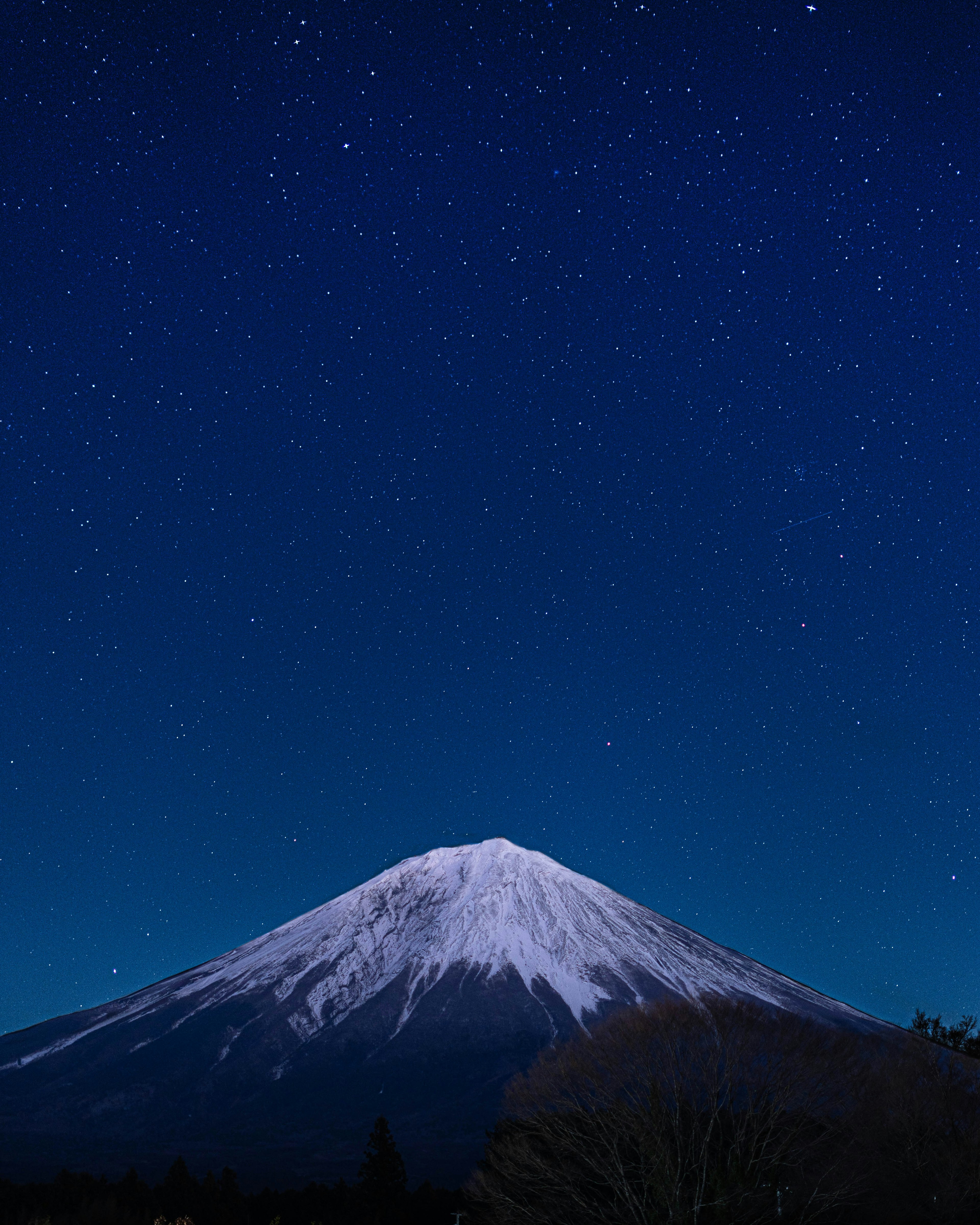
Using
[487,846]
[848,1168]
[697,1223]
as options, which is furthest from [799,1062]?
[487,846]

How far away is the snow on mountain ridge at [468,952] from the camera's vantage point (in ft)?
413

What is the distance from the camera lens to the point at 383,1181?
50750 mm

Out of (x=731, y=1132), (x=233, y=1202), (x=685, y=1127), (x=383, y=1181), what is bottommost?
(x=383, y=1181)

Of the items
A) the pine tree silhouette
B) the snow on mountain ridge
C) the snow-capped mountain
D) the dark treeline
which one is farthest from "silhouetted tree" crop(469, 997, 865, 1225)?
the snow on mountain ridge

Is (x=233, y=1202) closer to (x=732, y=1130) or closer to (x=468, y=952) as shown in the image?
(x=732, y=1130)

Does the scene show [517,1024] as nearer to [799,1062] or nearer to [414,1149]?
[414,1149]

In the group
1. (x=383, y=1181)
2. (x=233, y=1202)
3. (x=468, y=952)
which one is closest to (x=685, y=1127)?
(x=383, y=1181)

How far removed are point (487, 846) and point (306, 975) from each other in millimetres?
47131

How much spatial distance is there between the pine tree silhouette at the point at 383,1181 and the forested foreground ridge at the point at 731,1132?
1582cm

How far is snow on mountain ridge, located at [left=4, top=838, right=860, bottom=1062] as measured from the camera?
413 ft

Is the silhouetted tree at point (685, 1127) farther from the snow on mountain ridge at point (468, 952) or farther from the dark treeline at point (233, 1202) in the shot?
the snow on mountain ridge at point (468, 952)

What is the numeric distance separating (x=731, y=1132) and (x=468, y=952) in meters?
112

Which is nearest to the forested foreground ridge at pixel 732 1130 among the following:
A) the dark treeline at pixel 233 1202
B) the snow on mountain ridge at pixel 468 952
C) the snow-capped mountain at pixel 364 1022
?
the dark treeline at pixel 233 1202

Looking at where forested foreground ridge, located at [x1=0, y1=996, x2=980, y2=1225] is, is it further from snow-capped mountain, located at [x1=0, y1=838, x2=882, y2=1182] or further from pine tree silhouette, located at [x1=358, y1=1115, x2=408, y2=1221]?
snow-capped mountain, located at [x1=0, y1=838, x2=882, y2=1182]
